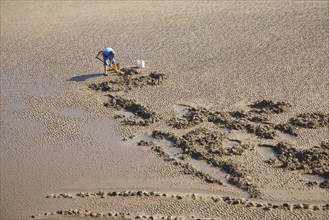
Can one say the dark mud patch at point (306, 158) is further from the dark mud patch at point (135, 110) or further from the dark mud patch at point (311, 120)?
the dark mud patch at point (135, 110)

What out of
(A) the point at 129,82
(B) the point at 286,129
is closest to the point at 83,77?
(A) the point at 129,82

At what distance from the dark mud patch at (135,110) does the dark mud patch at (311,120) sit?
336cm

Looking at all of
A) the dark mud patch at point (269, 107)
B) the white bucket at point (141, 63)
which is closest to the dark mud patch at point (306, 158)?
the dark mud patch at point (269, 107)

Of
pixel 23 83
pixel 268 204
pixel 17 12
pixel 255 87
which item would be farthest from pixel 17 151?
pixel 17 12

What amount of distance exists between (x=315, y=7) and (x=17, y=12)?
518 inches

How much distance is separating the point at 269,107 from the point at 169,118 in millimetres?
2602

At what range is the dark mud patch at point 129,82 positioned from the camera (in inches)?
499

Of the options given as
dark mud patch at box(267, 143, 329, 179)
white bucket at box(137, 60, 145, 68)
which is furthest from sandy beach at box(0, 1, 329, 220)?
white bucket at box(137, 60, 145, 68)

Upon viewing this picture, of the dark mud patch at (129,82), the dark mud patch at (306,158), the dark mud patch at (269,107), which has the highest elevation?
the dark mud patch at (129,82)

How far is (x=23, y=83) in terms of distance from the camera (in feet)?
44.1

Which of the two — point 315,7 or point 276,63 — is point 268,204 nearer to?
point 276,63

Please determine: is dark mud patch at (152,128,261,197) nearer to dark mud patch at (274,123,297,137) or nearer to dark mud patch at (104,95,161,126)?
dark mud patch at (104,95,161,126)

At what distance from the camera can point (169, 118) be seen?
11.2 meters

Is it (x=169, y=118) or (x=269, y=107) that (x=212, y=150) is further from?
(x=269, y=107)
